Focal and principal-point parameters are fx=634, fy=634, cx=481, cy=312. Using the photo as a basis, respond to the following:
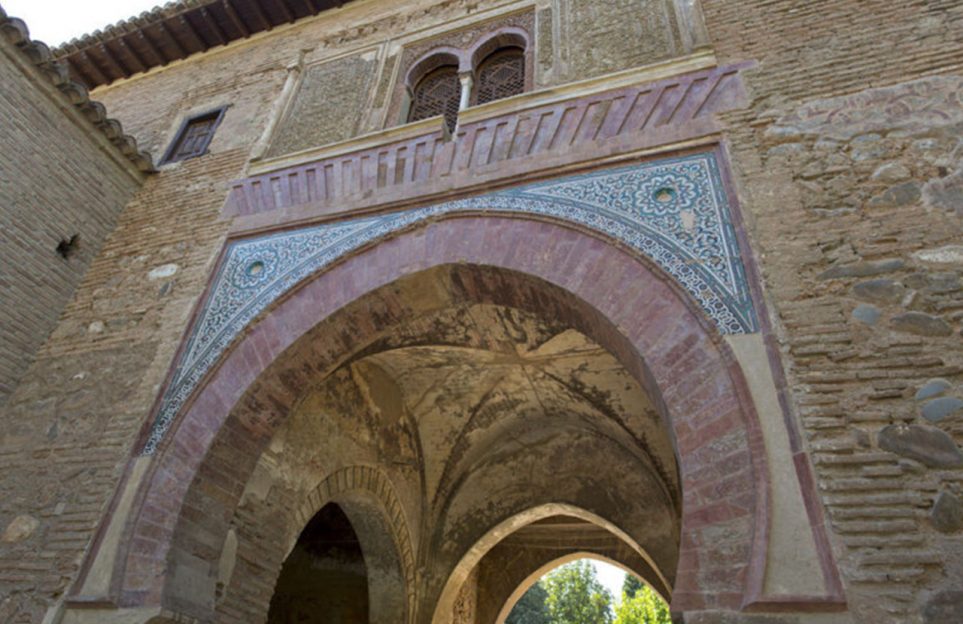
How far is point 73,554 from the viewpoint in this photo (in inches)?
130

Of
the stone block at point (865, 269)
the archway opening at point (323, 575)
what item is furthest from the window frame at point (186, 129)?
the stone block at point (865, 269)

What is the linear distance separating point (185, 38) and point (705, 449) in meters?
6.90

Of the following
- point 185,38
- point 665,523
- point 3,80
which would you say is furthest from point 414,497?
point 185,38

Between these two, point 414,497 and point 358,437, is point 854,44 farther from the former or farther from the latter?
point 414,497

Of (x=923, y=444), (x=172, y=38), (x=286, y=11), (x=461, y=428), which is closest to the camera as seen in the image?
(x=923, y=444)

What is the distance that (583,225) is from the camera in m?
3.35

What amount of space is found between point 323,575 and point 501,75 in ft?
18.5

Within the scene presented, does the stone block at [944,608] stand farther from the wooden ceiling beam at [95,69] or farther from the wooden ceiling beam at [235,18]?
the wooden ceiling beam at [95,69]

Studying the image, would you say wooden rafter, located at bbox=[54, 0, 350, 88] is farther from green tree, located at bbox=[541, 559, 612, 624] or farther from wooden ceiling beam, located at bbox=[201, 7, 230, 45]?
green tree, located at bbox=[541, 559, 612, 624]

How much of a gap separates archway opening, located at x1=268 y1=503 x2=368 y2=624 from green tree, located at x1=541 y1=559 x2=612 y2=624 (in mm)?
14173

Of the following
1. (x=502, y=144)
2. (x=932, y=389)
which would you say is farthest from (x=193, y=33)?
(x=932, y=389)

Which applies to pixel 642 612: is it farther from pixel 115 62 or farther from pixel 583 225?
pixel 115 62

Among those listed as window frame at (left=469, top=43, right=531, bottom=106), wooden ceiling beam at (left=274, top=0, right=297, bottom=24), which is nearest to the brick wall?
window frame at (left=469, top=43, right=531, bottom=106)

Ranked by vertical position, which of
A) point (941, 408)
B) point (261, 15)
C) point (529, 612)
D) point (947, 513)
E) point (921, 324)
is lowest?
point (947, 513)
